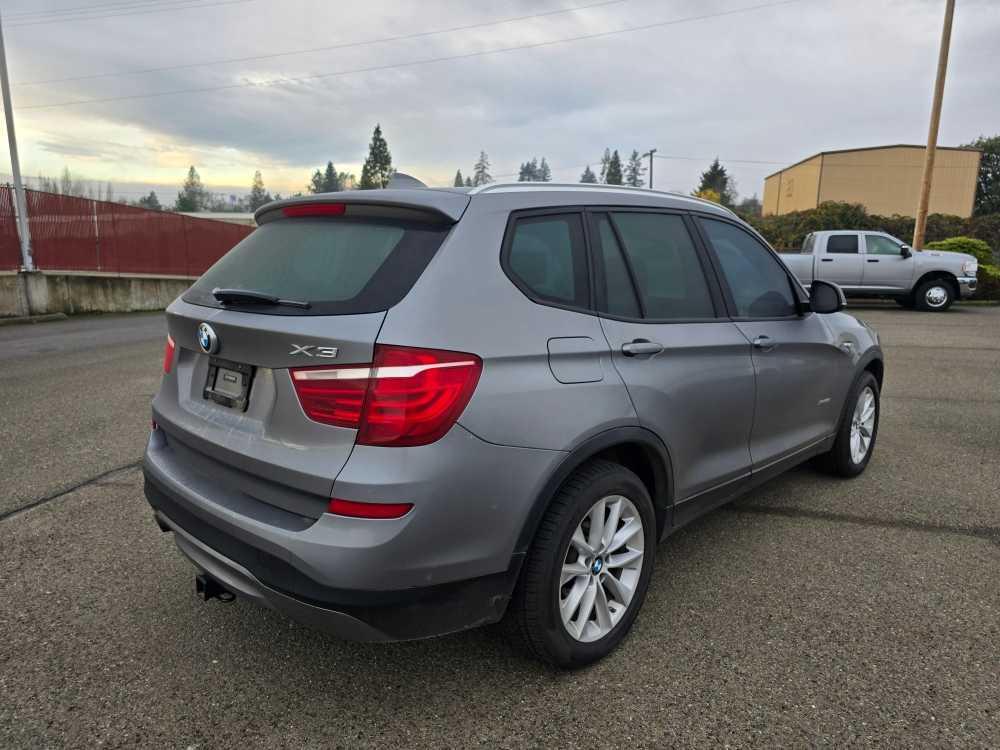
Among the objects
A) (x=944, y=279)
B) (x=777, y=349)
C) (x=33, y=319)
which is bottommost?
(x=33, y=319)

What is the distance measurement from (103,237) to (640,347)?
19419 mm

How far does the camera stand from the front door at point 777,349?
341 centimetres

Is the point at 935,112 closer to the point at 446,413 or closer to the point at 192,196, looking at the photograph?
the point at 446,413

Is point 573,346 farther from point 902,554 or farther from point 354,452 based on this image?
point 902,554

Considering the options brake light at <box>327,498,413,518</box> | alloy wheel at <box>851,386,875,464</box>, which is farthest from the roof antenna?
alloy wheel at <box>851,386,875,464</box>

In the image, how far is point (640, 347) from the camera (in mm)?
2648

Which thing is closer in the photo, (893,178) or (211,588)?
(211,588)

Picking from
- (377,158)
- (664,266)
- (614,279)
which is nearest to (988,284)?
(664,266)

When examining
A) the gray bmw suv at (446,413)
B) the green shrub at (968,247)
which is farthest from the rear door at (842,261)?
the gray bmw suv at (446,413)

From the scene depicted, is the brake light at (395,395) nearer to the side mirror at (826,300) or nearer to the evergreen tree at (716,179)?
the side mirror at (826,300)

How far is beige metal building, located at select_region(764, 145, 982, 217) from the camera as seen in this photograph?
54.9 m

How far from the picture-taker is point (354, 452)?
2006mm

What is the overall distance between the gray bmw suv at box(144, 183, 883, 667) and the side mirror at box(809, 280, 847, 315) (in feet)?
3.34

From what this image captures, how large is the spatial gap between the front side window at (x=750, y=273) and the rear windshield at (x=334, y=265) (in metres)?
1.74
